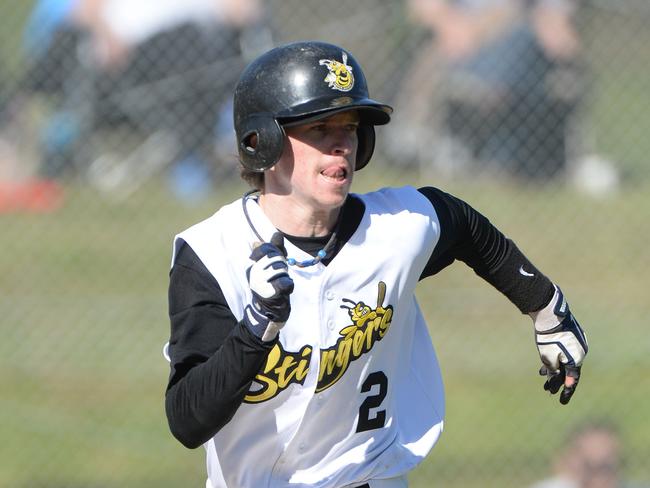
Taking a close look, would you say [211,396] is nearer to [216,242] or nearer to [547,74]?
[216,242]

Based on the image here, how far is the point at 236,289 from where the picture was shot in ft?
10.4

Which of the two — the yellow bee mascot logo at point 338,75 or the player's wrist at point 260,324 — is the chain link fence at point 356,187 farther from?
the player's wrist at point 260,324

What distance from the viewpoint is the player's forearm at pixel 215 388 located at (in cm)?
290

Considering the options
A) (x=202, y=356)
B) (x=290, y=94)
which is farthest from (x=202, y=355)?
(x=290, y=94)

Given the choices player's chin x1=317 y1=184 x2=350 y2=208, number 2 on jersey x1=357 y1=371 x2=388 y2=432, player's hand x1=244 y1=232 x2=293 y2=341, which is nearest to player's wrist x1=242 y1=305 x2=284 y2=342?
player's hand x1=244 y1=232 x2=293 y2=341

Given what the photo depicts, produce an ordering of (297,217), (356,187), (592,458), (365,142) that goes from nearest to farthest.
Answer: (297,217), (365,142), (592,458), (356,187)

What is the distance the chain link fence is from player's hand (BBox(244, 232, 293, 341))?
12.3 ft

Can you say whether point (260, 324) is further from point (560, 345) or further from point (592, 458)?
point (592, 458)

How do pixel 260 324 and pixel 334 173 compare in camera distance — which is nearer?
pixel 260 324

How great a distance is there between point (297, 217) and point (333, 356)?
0.38 meters

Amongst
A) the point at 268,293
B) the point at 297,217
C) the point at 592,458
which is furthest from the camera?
the point at 592,458

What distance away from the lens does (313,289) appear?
3270mm

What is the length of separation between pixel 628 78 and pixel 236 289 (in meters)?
4.69

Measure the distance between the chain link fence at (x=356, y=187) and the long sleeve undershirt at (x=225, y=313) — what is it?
10.1 feet
